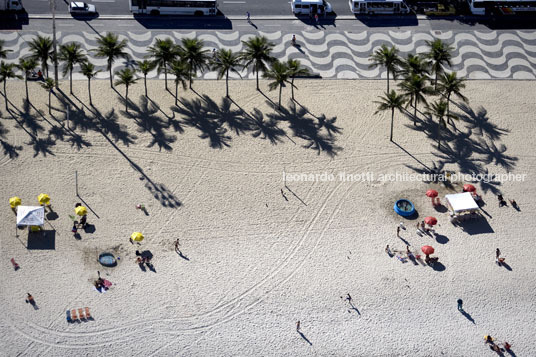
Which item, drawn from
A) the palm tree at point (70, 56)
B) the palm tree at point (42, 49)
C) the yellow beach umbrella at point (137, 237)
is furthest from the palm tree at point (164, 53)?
the yellow beach umbrella at point (137, 237)

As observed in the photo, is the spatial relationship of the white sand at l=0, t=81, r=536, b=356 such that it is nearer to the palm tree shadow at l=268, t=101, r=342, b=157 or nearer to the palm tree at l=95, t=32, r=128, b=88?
the palm tree shadow at l=268, t=101, r=342, b=157

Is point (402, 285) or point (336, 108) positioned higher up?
point (336, 108)

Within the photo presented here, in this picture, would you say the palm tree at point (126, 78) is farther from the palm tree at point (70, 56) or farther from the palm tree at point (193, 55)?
the palm tree at point (193, 55)

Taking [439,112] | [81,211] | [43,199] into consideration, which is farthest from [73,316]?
[439,112]

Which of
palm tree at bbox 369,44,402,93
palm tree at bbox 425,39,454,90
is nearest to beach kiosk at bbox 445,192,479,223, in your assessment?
palm tree at bbox 425,39,454,90

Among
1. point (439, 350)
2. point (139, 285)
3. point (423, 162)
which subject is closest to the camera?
point (439, 350)

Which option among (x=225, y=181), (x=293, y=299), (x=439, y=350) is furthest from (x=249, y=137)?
(x=439, y=350)

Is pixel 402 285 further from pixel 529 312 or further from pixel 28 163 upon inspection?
pixel 28 163
